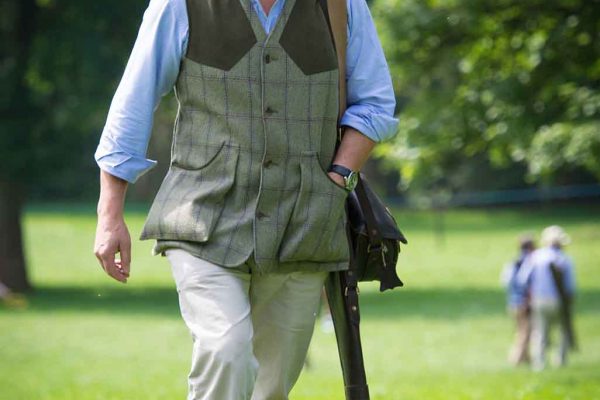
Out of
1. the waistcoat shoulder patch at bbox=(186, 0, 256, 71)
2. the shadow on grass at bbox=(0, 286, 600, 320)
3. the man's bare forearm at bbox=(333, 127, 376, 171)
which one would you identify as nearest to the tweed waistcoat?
the waistcoat shoulder patch at bbox=(186, 0, 256, 71)

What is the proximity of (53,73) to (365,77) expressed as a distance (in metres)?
24.2

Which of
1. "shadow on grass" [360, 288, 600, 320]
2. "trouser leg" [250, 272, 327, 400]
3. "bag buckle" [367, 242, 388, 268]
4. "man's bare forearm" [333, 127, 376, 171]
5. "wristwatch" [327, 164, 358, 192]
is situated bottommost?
"shadow on grass" [360, 288, 600, 320]

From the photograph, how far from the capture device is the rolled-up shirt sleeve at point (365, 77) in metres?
4.18

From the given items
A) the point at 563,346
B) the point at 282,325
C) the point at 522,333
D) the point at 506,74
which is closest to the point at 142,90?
the point at 282,325

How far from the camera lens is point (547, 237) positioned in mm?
21125

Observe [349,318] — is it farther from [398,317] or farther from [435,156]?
[398,317]

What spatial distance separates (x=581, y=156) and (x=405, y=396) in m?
4.71

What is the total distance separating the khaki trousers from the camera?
3.78 metres

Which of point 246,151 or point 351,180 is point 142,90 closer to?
point 246,151

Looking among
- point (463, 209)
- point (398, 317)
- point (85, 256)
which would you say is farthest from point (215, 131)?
point (463, 209)

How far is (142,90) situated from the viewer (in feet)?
12.9

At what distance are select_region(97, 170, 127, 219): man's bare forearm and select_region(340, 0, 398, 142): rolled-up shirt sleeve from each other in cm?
78

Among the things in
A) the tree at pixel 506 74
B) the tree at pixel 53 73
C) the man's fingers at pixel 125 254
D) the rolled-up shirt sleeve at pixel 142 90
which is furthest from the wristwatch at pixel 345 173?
the tree at pixel 53 73

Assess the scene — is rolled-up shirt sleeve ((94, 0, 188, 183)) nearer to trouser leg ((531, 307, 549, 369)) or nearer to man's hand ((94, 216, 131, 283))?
man's hand ((94, 216, 131, 283))
